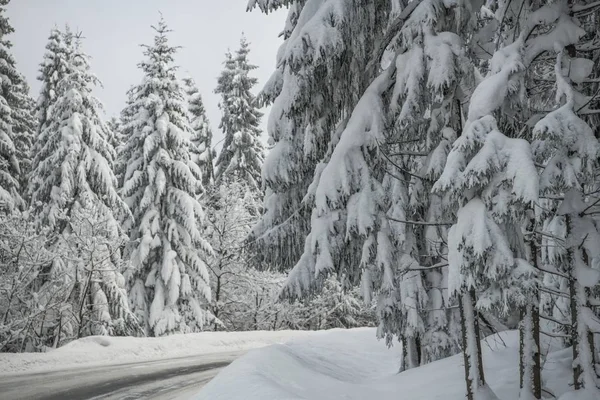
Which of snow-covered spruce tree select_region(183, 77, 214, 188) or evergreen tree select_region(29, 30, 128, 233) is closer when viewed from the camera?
evergreen tree select_region(29, 30, 128, 233)

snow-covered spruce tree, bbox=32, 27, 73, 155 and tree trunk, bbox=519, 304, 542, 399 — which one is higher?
snow-covered spruce tree, bbox=32, 27, 73, 155

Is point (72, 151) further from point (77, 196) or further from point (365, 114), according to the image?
point (365, 114)

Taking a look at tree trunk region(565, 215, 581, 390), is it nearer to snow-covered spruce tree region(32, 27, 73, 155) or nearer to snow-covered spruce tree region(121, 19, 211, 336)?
snow-covered spruce tree region(121, 19, 211, 336)

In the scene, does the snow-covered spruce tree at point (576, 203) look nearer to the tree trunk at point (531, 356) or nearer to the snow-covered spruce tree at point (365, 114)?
the tree trunk at point (531, 356)

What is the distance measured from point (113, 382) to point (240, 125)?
22811mm

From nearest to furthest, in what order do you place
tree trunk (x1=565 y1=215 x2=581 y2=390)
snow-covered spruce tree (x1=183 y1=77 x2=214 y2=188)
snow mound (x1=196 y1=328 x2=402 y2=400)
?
tree trunk (x1=565 y1=215 x2=581 y2=390) → snow mound (x1=196 y1=328 x2=402 y2=400) → snow-covered spruce tree (x1=183 y1=77 x2=214 y2=188)

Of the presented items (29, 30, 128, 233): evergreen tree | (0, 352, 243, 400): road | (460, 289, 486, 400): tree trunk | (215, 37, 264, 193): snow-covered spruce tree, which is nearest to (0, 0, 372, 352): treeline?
(29, 30, 128, 233): evergreen tree

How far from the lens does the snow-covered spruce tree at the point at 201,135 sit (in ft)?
97.5

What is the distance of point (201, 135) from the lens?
30.5 m

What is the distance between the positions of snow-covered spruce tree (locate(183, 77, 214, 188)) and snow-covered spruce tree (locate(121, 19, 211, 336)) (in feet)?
26.4

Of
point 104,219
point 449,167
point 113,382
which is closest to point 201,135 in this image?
point 104,219

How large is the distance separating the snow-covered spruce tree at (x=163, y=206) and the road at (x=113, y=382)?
315 inches

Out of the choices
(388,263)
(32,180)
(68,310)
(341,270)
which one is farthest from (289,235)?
(32,180)

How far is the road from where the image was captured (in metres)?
8.84
